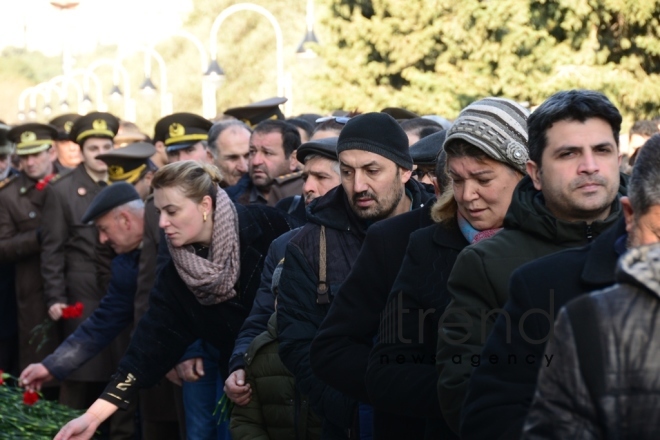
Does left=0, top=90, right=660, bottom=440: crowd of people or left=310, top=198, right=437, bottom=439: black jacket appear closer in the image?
left=0, top=90, right=660, bottom=440: crowd of people

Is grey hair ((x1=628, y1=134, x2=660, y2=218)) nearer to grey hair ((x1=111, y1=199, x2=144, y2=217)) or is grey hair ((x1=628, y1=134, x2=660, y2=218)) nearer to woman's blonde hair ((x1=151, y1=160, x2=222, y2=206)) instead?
woman's blonde hair ((x1=151, y1=160, x2=222, y2=206))

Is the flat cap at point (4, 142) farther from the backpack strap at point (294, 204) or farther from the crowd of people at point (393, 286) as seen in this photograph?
the backpack strap at point (294, 204)

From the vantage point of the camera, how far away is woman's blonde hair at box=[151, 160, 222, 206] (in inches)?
285

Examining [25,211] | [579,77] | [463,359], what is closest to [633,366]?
[463,359]

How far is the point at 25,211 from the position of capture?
12.6 metres

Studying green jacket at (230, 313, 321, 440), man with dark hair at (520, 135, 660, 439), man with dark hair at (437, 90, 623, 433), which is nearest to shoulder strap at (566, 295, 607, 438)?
man with dark hair at (520, 135, 660, 439)

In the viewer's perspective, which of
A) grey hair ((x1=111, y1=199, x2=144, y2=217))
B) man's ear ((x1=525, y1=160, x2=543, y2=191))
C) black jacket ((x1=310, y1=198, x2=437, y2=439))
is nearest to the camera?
man's ear ((x1=525, y1=160, x2=543, y2=191))

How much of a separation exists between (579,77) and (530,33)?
1.75 metres

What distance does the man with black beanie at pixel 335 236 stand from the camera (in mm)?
5586

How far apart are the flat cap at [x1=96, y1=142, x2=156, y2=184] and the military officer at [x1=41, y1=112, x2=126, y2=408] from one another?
39 centimetres

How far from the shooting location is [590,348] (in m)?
2.77

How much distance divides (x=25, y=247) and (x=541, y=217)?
872cm

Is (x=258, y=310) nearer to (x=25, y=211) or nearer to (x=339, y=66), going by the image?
(x=25, y=211)

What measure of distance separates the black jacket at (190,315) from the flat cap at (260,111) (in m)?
5.18
